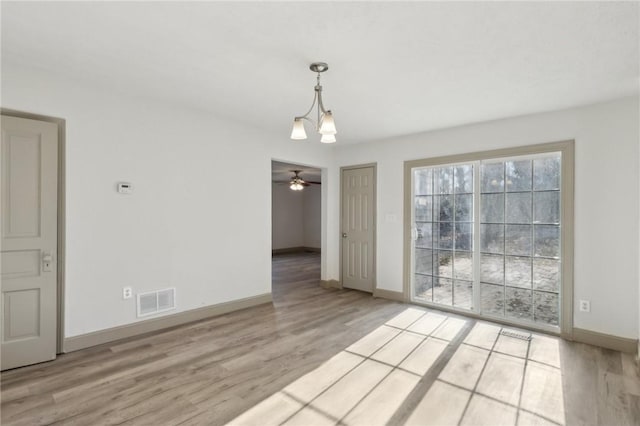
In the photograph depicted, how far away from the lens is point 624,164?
11.3ft

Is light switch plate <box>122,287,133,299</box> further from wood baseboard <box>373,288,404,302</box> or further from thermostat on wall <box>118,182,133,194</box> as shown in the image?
wood baseboard <box>373,288,404,302</box>

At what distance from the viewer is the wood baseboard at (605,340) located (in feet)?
11.0

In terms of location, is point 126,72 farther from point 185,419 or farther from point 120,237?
point 185,419

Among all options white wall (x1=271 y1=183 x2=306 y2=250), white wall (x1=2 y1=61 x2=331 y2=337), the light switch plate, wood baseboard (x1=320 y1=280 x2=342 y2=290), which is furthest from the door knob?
white wall (x1=271 y1=183 x2=306 y2=250)

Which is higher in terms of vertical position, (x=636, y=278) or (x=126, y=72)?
(x=126, y=72)

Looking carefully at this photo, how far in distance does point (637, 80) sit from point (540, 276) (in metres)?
2.27

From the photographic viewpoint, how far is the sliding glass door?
13.0 feet

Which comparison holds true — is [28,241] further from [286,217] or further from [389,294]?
[286,217]

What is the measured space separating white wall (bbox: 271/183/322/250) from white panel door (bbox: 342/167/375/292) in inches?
212

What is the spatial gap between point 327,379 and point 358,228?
3.39 meters

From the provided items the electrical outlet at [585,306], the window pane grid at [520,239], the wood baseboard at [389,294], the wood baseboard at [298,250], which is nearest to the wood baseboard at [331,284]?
the wood baseboard at [389,294]

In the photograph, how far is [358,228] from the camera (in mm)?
5867

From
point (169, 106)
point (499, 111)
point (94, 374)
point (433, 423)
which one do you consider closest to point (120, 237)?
point (94, 374)

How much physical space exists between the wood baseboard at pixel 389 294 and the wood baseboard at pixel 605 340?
222cm
